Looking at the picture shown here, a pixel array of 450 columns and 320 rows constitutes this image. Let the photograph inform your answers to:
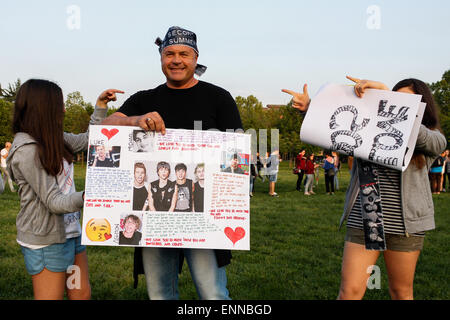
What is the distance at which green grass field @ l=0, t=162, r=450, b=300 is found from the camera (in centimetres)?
432

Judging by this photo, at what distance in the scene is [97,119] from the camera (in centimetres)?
271

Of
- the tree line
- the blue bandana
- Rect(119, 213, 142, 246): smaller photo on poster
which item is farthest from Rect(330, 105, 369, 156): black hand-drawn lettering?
the tree line

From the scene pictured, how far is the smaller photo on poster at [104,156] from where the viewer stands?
221 cm

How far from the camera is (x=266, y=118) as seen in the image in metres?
53.7

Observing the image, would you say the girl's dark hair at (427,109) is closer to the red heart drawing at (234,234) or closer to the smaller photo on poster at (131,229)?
the red heart drawing at (234,234)

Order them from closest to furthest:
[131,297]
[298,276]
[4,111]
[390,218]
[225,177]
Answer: [225,177] → [390,218] → [131,297] → [298,276] → [4,111]

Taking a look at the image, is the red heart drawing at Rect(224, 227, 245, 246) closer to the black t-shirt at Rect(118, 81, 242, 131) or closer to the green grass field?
the black t-shirt at Rect(118, 81, 242, 131)

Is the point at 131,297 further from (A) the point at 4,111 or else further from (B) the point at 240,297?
(A) the point at 4,111

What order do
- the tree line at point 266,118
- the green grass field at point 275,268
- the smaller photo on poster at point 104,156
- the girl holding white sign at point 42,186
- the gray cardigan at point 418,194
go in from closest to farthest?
the smaller photo on poster at point 104,156 → the girl holding white sign at point 42,186 → the gray cardigan at point 418,194 → the green grass field at point 275,268 → the tree line at point 266,118

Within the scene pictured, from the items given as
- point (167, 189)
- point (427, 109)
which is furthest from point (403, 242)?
point (167, 189)

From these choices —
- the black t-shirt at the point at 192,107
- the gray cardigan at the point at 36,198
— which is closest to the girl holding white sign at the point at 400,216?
the black t-shirt at the point at 192,107
